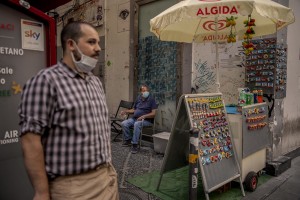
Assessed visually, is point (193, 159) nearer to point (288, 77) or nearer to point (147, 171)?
point (147, 171)

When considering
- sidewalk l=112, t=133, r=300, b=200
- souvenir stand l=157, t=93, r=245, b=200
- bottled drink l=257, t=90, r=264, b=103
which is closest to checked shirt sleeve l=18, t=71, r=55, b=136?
souvenir stand l=157, t=93, r=245, b=200

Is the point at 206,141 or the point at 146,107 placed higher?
the point at 146,107

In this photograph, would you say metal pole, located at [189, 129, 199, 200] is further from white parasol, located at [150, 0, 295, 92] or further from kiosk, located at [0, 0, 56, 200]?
kiosk, located at [0, 0, 56, 200]

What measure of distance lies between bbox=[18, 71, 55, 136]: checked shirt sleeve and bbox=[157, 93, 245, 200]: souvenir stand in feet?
6.63

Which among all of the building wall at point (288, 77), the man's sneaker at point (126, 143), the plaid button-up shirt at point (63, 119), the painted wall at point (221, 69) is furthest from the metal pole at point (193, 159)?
the man's sneaker at point (126, 143)

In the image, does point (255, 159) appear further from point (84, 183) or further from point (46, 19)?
point (46, 19)

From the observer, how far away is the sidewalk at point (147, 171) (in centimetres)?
373

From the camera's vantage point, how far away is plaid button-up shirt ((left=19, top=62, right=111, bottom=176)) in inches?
59.3

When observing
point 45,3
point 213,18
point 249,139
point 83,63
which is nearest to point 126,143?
point 249,139

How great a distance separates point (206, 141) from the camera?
340 centimetres

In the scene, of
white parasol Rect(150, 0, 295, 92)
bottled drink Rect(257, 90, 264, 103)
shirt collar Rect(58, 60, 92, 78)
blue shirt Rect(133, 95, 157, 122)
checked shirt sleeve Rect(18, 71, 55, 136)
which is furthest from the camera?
blue shirt Rect(133, 95, 157, 122)

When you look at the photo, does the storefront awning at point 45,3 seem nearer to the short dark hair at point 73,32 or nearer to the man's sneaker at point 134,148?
the short dark hair at point 73,32

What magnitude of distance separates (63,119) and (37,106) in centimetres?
16

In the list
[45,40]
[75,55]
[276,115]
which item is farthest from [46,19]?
[276,115]
